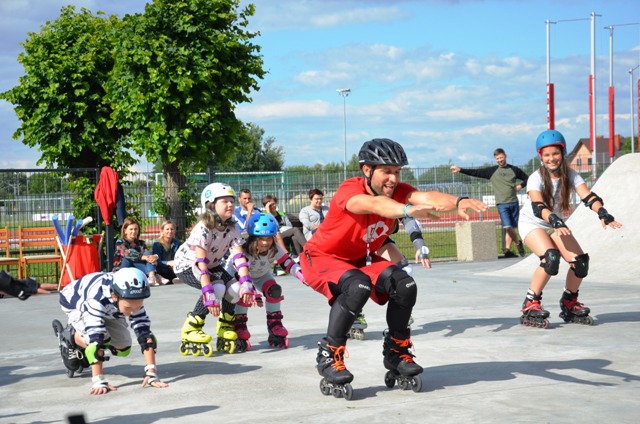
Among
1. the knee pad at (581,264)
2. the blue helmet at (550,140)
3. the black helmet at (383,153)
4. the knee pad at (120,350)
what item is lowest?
the knee pad at (120,350)

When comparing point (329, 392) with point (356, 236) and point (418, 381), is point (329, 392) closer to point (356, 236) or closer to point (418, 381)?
point (418, 381)

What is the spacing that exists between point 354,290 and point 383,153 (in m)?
0.97

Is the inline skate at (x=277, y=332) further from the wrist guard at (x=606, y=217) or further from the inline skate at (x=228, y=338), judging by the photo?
the wrist guard at (x=606, y=217)

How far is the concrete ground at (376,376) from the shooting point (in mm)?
5180

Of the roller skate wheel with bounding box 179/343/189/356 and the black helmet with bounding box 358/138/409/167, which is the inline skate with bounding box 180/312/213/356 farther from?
the black helmet with bounding box 358/138/409/167

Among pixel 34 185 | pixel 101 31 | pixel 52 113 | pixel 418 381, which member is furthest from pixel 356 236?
pixel 101 31

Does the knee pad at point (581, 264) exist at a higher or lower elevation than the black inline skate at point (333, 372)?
higher

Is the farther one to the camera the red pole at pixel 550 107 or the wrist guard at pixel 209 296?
the red pole at pixel 550 107

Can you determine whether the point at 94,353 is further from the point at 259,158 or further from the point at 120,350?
the point at 259,158

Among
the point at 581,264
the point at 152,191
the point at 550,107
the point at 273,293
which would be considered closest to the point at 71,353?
the point at 273,293

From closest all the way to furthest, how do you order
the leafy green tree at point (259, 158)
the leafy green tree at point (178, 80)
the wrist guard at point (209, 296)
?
the wrist guard at point (209, 296) → the leafy green tree at point (178, 80) → the leafy green tree at point (259, 158)

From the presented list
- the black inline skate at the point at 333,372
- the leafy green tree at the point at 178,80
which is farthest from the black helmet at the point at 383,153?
Result: the leafy green tree at the point at 178,80

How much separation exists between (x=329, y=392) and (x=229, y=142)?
13.5m

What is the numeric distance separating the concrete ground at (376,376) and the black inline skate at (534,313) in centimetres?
12
